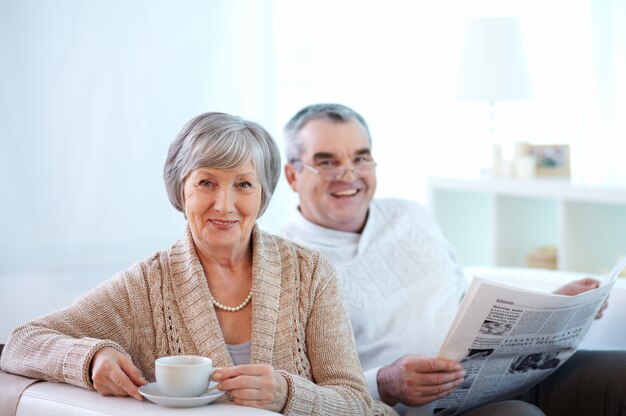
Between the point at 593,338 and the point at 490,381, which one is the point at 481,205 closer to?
the point at 593,338

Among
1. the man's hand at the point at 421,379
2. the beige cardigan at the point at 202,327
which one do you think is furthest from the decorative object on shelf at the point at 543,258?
the beige cardigan at the point at 202,327

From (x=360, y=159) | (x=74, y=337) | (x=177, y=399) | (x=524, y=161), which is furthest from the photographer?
(x=524, y=161)

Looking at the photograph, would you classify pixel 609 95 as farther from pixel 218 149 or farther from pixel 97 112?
pixel 218 149

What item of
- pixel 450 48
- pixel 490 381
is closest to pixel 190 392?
pixel 490 381

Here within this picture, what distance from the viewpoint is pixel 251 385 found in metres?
1.44

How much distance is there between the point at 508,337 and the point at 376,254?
584 millimetres

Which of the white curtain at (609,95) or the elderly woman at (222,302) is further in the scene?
→ the white curtain at (609,95)

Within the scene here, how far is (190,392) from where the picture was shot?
4.61 feet

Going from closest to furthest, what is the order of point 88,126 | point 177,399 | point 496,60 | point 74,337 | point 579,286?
point 177,399
point 74,337
point 579,286
point 88,126
point 496,60

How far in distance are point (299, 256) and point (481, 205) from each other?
7.53ft

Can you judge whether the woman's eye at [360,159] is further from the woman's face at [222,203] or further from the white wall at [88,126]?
the white wall at [88,126]

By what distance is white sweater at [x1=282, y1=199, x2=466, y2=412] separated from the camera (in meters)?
2.17

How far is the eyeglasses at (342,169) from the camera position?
2311mm

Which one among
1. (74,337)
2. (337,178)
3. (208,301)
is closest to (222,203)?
(208,301)
